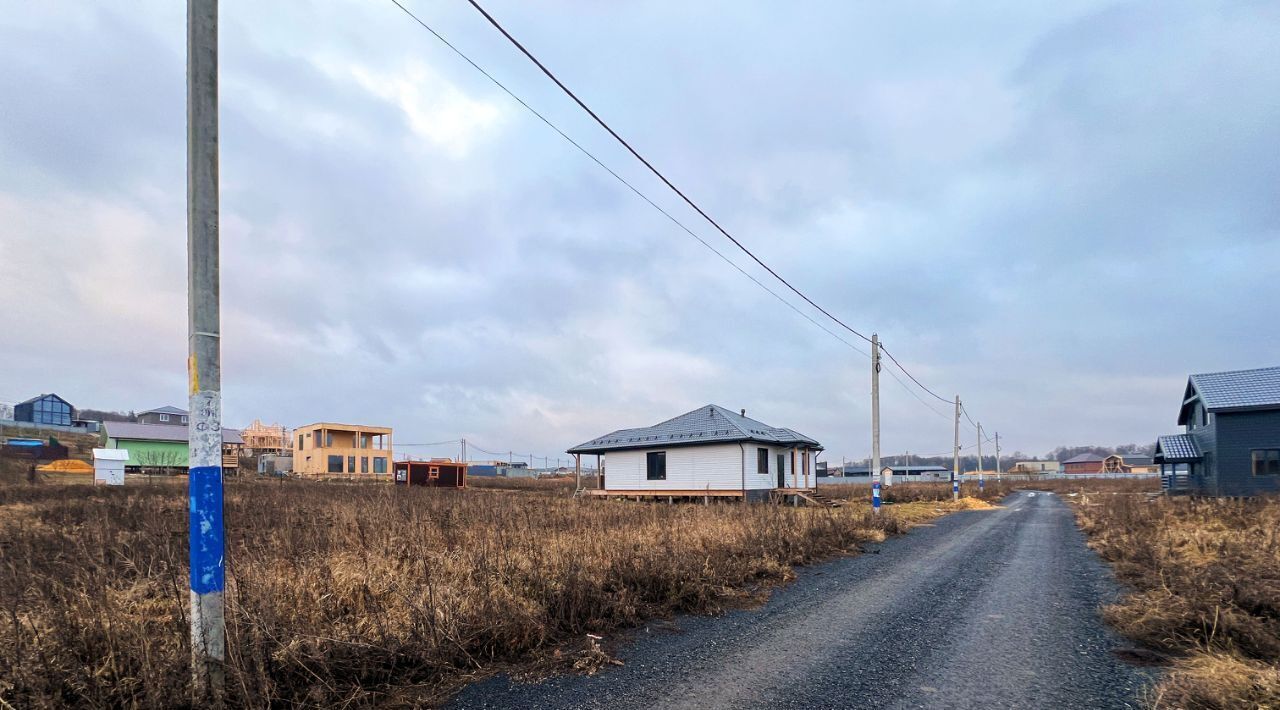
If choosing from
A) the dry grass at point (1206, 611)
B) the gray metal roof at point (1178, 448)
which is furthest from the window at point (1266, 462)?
the dry grass at point (1206, 611)

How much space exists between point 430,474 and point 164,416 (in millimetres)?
65069

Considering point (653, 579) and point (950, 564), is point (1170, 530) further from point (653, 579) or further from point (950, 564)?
point (653, 579)

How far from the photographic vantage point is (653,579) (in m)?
7.98

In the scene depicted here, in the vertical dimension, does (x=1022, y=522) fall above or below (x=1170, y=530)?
below

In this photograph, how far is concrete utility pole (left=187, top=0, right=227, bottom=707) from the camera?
4.12 m

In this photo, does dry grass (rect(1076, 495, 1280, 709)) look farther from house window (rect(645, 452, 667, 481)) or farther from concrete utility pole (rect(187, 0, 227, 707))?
house window (rect(645, 452, 667, 481))

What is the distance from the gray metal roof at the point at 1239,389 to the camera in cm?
2645

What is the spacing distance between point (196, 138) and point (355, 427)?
59.9 meters

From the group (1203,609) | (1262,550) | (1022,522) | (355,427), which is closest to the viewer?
(1203,609)

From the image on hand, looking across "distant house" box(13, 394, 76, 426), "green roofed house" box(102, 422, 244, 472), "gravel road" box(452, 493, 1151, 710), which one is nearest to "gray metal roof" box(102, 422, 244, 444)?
"green roofed house" box(102, 422, 244, 472)

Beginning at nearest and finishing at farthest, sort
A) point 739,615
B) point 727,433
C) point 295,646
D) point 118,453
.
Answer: point 295,646 → point 739,615 → point 727,433 → point 118,453

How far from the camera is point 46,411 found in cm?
8562

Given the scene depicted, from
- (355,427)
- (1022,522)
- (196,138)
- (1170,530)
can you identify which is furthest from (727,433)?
(355,427)

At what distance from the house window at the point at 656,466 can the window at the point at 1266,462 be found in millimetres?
24775
